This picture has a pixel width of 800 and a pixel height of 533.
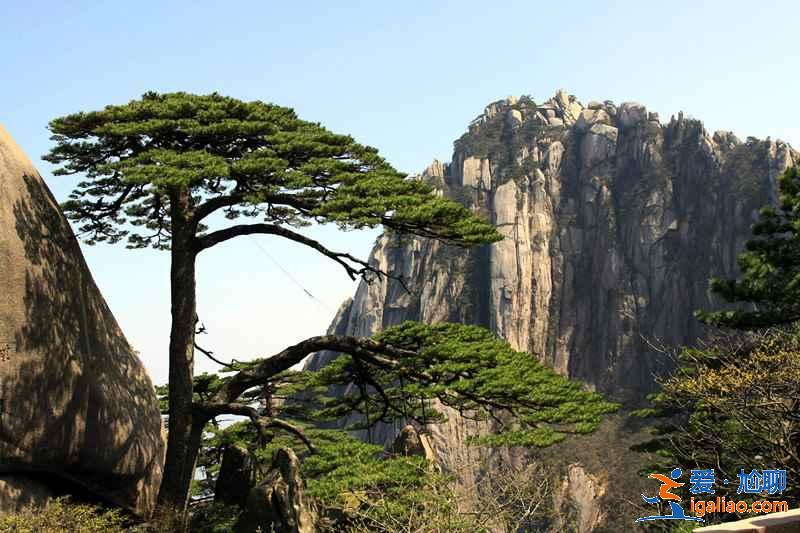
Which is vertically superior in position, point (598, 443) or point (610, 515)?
point (598, 443)

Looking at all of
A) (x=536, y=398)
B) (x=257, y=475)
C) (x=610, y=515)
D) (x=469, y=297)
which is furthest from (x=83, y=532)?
(x=469, y=297)

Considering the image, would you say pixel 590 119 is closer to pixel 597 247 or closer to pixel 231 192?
pixel 597 247

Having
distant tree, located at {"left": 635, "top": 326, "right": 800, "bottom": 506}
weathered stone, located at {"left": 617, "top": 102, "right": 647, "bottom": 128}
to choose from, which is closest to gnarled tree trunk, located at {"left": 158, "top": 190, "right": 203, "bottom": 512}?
distant tree, located at {"left": 635, "top": 326, "right": 800, "bottom": 506}

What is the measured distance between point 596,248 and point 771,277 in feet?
199

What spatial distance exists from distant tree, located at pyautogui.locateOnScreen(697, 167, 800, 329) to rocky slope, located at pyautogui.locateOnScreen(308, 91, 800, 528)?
5162 centimetres

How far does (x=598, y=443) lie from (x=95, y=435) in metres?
54.1

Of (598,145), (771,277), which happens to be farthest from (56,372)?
(598,145)

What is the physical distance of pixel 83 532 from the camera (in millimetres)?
11586

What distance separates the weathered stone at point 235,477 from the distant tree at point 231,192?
160cm

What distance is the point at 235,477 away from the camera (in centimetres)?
1630

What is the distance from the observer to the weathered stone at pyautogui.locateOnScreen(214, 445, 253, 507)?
52.9 ft

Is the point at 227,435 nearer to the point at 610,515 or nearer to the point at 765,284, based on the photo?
the point at 765,284

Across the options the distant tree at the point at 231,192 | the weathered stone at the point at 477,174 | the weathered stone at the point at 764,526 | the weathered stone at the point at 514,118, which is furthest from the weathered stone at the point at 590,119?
the weathered stone at the point at 764,526

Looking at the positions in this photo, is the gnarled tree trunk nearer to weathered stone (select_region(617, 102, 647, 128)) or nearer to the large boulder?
the large boulder
